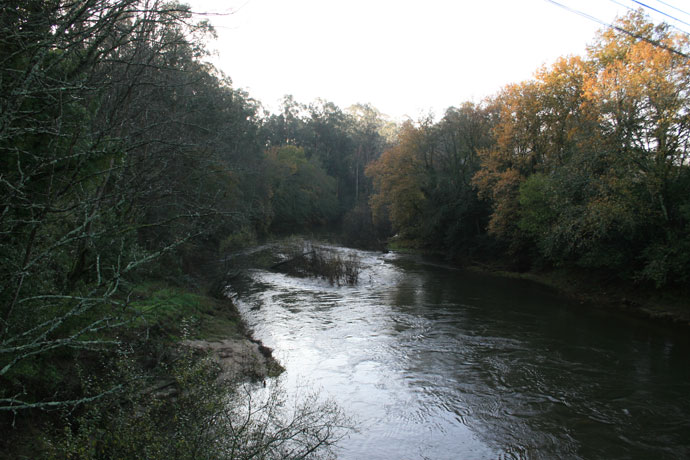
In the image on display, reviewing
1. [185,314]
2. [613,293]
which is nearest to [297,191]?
[613,293]

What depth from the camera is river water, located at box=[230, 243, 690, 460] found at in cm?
Result: 728

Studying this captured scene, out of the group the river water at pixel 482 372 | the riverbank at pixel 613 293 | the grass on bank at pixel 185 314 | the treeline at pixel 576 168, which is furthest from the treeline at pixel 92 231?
the riverbank at pixel 613 293

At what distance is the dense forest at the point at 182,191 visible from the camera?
357 cm

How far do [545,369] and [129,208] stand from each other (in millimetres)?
10145

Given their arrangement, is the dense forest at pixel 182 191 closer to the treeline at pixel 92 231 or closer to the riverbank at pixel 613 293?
the treeline at pixel 92 231

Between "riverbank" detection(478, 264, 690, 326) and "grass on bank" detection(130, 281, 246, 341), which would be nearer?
"grass on bank" detection(130, 281, 246, 341)

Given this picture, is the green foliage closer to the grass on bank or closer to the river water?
the river water

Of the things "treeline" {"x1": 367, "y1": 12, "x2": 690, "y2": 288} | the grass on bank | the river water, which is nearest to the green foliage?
"treeline" {"x1": 367, "y1": 12, "x2": 690, "y2": 288}

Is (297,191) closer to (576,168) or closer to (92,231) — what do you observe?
(576,168)

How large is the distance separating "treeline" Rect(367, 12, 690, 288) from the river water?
3753mm

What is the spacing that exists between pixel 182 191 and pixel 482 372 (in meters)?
7.91

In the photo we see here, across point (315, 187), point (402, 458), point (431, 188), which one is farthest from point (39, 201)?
point (315, 187)

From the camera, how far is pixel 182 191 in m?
9.49

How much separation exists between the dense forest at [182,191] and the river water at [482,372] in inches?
94.9
